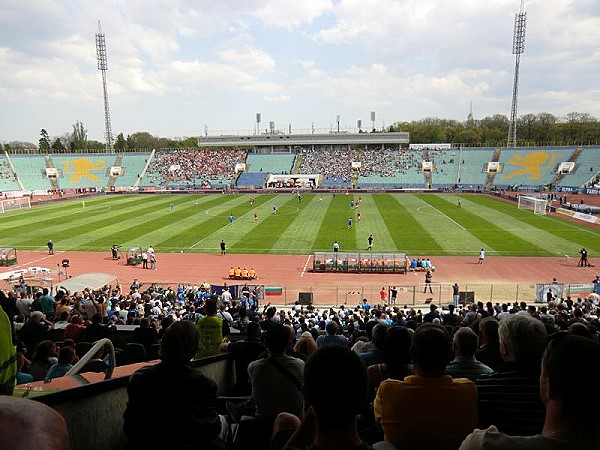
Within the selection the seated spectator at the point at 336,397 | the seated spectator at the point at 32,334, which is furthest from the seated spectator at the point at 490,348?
the seated spectator at the point at 32,334

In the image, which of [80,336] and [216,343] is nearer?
[216,343]

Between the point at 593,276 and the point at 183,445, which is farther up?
the point at 183,445

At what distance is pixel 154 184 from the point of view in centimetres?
9006

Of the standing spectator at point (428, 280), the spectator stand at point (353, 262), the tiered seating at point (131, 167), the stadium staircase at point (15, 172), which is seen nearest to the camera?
the standing spectator at point (428, 280)

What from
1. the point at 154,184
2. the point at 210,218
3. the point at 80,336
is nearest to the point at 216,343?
the point at 80,336

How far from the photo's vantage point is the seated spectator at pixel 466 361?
481cm

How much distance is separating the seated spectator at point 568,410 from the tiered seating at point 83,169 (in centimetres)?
9399

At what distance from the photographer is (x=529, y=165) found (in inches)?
3359

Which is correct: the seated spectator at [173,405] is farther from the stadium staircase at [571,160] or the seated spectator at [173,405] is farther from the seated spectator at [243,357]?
the stadium staircase at [571,160]

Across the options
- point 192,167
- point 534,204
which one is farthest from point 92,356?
point 192,167

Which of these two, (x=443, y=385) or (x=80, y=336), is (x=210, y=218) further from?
(x=443, y=385)

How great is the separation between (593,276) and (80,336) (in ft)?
101

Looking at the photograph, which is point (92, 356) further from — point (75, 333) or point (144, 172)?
point (144, 172)

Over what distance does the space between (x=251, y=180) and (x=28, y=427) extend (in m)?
90.6
